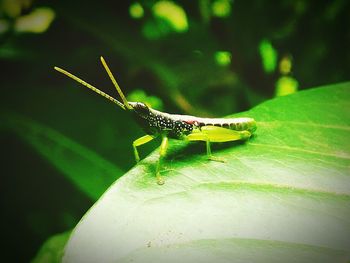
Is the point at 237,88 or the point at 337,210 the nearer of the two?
the point at 337,210

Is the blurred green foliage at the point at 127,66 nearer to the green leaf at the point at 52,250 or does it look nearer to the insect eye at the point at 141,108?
the green leaf at the point at 52,250

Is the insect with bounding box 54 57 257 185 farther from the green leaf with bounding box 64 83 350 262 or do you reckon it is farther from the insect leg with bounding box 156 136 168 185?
the green leaf with bounding box 64 83 350 262

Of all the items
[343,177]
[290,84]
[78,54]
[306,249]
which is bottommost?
[306,249]

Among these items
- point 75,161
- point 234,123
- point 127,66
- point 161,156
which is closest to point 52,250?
point 75,161

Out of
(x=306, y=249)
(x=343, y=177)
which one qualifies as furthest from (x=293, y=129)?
(x=306, y=249)

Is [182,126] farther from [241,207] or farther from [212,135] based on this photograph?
[241,207]

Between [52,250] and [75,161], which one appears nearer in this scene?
[52,250]

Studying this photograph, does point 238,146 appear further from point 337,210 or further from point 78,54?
point 78,54
